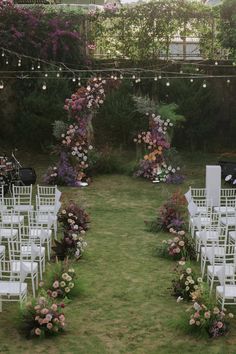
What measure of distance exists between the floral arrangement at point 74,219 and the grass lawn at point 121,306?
28 cm

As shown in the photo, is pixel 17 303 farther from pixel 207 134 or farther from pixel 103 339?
pixel 207 134

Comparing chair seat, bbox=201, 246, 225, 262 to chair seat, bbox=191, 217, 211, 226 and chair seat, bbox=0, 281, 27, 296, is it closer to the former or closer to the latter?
chair seat, bbox=191, 217, 211, 226

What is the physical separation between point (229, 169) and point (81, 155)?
15.3 feet

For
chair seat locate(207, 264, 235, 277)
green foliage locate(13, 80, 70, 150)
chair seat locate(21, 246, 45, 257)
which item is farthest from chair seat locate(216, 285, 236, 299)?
green foliage locate(13, 80, 70, 150)

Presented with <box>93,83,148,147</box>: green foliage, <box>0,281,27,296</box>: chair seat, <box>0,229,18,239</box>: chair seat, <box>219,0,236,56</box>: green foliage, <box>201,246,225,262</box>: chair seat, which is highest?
<box>219,0,236,56</box>: green foliage

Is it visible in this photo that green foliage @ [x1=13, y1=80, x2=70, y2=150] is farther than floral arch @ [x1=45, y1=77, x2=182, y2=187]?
Yes

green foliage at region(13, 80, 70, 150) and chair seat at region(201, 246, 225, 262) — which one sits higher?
green foliage at region(13, 80, 70, 150)

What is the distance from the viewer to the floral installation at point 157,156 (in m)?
20.0

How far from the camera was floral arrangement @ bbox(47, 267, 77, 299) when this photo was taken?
396 inches

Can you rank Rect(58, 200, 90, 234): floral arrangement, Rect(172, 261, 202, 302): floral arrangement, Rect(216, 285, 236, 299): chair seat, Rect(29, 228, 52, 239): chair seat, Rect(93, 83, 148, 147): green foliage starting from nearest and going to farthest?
Rect(216, 285, 236, 299): chair seat, Rect(172, 261, 202, 302): floral arrangement, Rect(29, 228, 52, 239): chair seat, Rect(58, 200, 90, 234): floral arrangement, Rect(93, 83, 148, 147): green foliage

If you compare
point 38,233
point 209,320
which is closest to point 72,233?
point 38,233

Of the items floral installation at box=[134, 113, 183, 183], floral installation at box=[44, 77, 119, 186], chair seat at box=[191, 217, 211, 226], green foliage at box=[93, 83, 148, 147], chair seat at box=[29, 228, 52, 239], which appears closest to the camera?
chair seat at box=[29, 228, 52, 239]

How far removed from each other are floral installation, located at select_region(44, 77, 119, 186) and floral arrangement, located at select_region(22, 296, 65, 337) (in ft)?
35.1

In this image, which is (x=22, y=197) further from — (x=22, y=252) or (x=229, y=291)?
(x=229, y=291)
